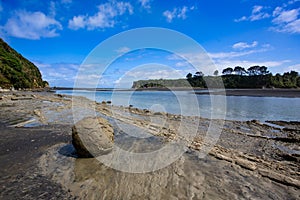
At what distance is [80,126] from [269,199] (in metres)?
5.81

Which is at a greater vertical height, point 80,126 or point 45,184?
point 80,126

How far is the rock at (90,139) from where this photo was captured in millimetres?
5953

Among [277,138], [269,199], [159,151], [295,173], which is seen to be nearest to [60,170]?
[159,151]

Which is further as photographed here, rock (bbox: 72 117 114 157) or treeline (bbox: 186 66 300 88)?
treeline (bbox: 186 66 300 88)

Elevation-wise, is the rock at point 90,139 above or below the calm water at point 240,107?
above

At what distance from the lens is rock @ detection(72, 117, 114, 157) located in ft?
19.5

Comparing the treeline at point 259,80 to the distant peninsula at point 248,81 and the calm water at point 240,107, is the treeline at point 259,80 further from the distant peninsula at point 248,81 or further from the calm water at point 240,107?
the calm water at point 240,107

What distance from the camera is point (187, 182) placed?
4.62 metres

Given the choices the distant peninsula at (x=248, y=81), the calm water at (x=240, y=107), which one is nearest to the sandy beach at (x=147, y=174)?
the calm water at (x=240, y=107)

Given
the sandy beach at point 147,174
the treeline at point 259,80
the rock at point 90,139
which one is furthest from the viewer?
the treeline at point 259,80

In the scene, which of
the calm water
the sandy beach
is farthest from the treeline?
the sandy beach

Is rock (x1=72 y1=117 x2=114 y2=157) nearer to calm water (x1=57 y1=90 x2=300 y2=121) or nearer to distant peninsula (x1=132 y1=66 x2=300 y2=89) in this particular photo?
calm water (x1=57 y1=90 x2=300 y2=121)

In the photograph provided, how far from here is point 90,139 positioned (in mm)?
6020

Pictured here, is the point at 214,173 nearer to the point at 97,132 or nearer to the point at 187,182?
the point at 187,182
